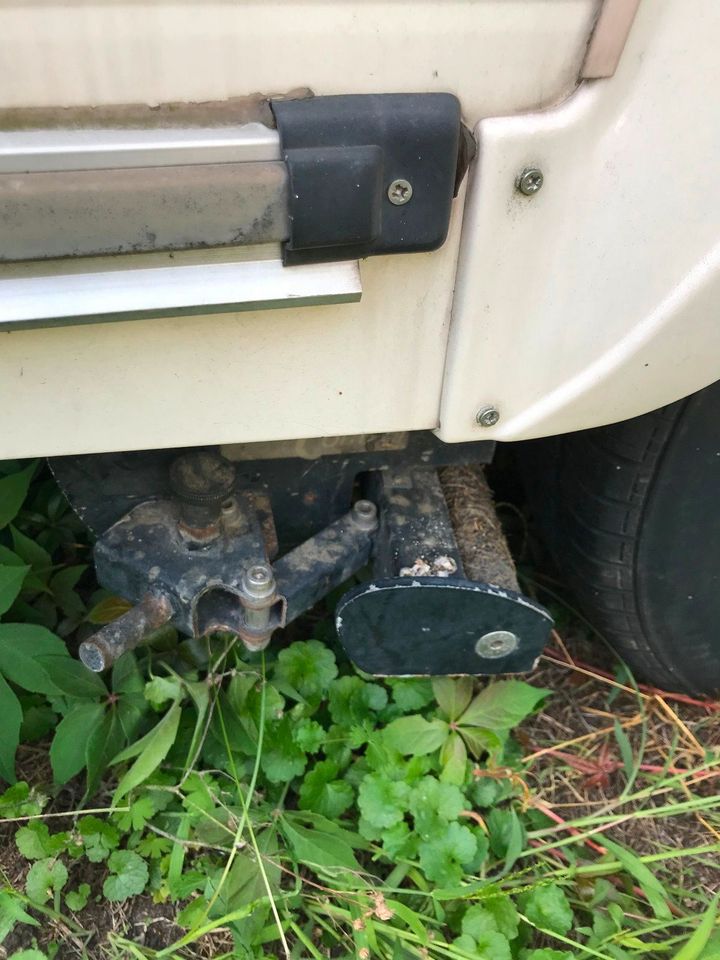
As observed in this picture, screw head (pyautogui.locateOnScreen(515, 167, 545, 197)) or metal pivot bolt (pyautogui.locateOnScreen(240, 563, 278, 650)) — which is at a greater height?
screw head (pyautogui.locateOnScreen(515, 167, 545, 197))

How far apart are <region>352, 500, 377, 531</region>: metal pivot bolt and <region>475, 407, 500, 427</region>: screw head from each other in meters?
0.35

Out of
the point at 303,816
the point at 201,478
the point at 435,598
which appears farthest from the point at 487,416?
the point at 303,816

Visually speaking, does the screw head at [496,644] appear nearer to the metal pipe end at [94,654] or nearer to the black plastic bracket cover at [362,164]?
the metal pipe end at [94,654]

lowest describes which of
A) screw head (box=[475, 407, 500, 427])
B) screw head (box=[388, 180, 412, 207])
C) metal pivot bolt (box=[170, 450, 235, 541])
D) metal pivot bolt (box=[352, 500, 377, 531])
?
metal pivot bolt (box=[352, 500, 377, 531])

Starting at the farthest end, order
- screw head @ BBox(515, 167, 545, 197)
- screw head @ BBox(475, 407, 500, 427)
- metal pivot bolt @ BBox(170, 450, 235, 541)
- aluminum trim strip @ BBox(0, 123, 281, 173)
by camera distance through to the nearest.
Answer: metal pivot bolt @ BBox(170, 450, 235, 541)
screw head @ BBox(475, 407, 500, 427)
screw head @ BBox(515, 167, 545, 197)
aluminum trim strip @ BBox(0, 123, 281, 173)

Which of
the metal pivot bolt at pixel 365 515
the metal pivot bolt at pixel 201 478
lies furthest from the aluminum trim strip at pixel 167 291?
the metal pivot bolt at pixel 365 515

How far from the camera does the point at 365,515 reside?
1.24 m

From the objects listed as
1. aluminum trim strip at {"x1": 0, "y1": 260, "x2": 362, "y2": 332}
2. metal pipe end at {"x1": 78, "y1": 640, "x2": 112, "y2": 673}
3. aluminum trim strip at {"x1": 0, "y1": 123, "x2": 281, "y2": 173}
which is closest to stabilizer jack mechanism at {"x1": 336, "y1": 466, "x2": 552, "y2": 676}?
metal pipe end at {"x1": 78, "y1": 640, "x2": 112, "y2": 673}

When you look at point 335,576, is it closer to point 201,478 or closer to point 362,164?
point 201,478

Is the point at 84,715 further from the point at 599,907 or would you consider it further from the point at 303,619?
the point at 599,907

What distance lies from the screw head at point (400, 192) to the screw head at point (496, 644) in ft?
2.00

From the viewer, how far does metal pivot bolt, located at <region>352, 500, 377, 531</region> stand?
4.07 feet

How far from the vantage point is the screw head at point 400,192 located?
707 mm

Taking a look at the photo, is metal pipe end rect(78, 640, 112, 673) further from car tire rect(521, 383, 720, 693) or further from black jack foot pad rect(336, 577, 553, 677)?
car tire rect(521, 383, 720, 693)
